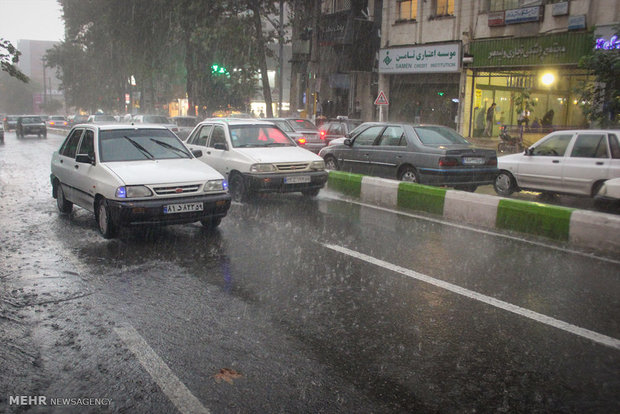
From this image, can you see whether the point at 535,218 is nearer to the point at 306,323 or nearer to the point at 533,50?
the point at 306,323

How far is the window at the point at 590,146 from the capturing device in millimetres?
10336

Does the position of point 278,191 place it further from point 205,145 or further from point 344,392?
point 344,392

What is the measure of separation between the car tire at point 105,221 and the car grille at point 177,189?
69cm

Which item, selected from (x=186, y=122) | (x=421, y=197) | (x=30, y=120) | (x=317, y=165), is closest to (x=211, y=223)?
(x=317, y=165)

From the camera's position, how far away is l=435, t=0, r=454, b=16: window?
993 inches

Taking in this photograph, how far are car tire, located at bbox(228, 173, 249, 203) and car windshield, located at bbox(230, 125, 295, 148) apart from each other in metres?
0.71

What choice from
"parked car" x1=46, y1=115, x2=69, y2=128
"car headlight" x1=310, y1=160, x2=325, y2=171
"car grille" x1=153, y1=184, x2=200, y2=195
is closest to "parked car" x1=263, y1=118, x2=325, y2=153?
"car headlight" x1=310, y1=160, x2=325, y2=171

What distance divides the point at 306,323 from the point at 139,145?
4816 millimetres

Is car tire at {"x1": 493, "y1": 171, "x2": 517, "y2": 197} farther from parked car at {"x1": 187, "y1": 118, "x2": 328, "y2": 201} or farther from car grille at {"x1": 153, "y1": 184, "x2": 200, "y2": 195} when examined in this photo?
car grille at {"x1": 153, "y1": 184, "x2": 200, "y2": 195}

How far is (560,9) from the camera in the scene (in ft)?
67.6

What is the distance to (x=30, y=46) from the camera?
6693 inches

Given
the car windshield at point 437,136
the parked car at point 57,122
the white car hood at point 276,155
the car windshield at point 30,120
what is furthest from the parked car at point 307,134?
the parked car at point 57,122

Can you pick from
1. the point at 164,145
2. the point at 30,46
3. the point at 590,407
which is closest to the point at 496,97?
the point at 164,145

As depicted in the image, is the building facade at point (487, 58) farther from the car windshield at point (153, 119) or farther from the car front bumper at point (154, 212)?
the car front bumper at point (154, 212)
